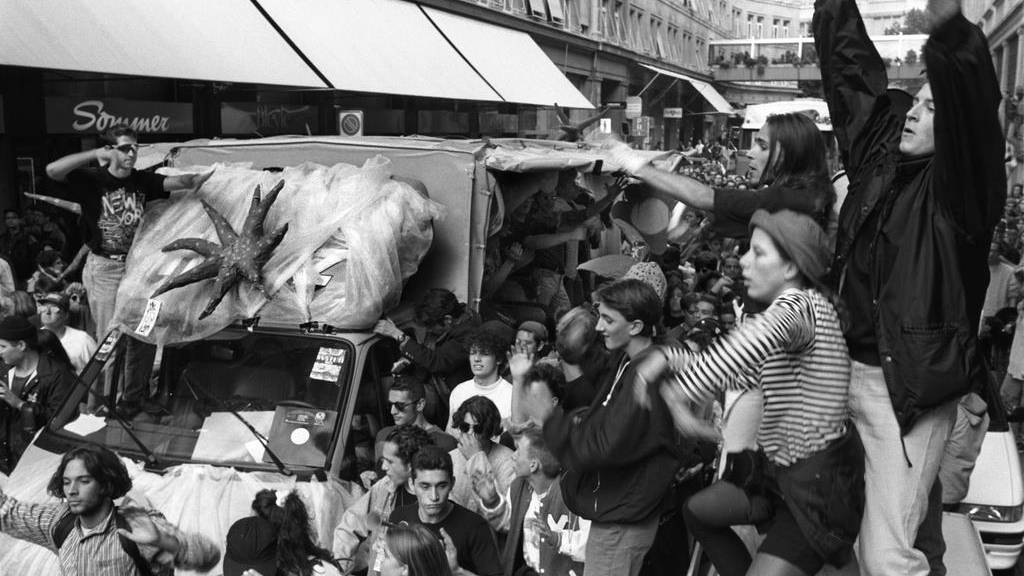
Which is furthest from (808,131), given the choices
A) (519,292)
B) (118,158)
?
(519,292)

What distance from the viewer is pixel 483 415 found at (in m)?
5.32

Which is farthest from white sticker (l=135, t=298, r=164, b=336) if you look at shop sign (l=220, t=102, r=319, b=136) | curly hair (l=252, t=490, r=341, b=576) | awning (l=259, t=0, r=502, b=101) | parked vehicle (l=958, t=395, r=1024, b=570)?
shop sign (l=220, t=102, r=319, b=136)

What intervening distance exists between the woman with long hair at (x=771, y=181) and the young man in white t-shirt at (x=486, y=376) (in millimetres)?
2141

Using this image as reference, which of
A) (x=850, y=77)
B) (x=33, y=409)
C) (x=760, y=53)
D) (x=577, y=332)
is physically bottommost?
(x=33, y=409)

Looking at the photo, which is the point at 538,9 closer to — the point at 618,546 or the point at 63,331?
the point at 63,331

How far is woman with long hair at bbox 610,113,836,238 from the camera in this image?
369cm

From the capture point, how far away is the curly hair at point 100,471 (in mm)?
4254

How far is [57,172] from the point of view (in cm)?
657

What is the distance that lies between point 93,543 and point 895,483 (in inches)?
116

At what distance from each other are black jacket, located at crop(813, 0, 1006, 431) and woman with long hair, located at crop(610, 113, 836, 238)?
223mm

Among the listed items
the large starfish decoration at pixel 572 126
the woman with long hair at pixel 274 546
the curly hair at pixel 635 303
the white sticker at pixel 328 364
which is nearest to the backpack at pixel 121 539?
the woman with long hair at pixel 274 546

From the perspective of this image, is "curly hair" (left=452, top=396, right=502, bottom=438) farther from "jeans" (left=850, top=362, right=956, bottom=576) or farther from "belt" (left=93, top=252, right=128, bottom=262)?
"belt" (left=93, top=252, right=128, bottom=262)

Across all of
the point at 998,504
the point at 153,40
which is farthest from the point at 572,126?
the point at 153,40

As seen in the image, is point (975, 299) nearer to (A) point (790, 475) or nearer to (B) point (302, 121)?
(A) point (790, 475)
